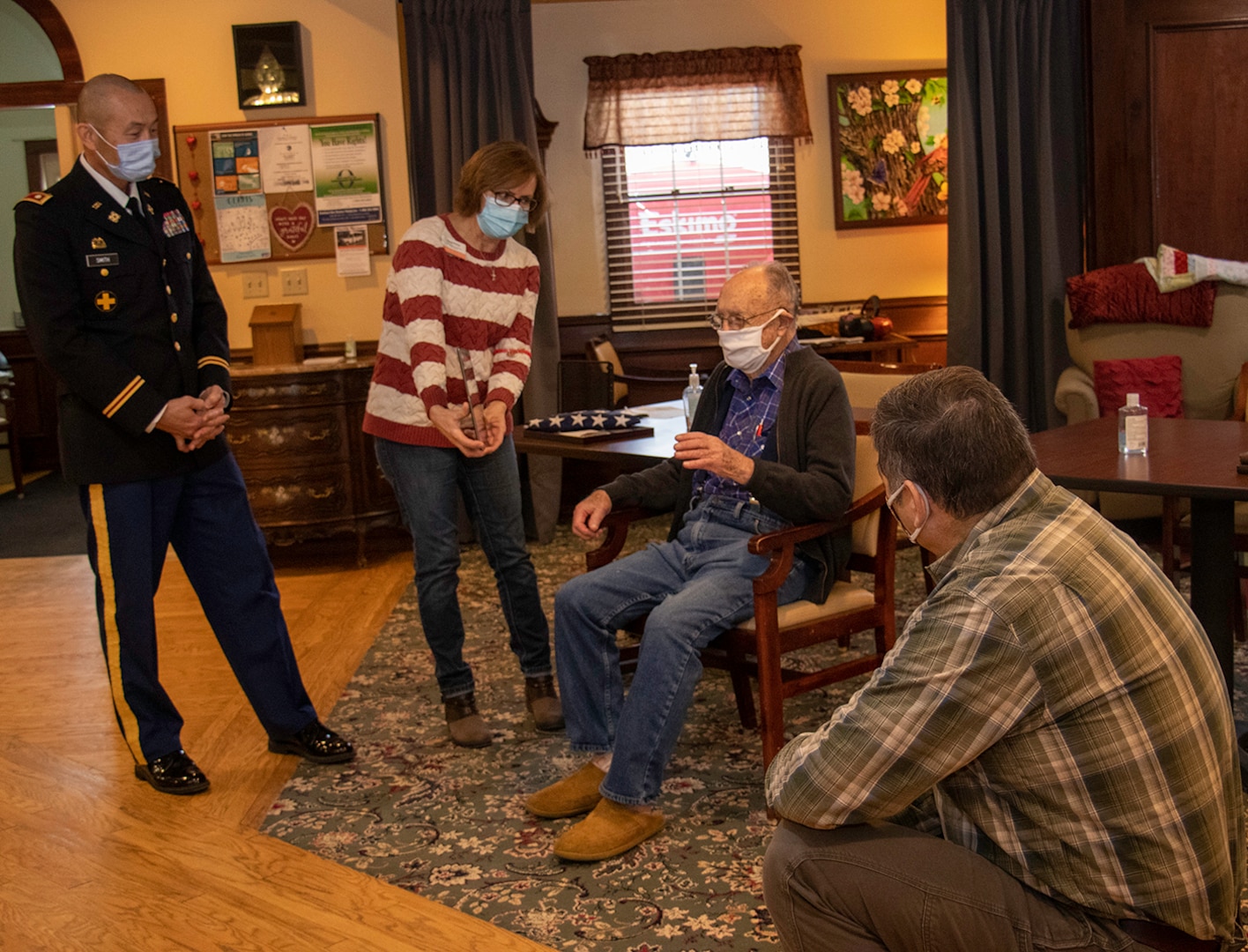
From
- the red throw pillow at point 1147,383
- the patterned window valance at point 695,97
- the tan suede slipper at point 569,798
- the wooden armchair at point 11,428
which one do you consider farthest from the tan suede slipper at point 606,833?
the wooden armchair at point 11,428

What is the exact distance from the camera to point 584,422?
11.6 feet

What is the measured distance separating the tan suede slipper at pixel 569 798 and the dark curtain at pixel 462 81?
3.15 meters

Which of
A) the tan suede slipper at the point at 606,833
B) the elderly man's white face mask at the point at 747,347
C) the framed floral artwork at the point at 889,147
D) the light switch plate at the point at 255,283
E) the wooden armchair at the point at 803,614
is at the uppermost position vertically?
the framed floral artwork at the point at 889,147

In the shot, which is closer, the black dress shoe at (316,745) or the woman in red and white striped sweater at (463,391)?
the woman in red and white striped sweater at (463,391)

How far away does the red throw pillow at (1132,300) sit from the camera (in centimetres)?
471

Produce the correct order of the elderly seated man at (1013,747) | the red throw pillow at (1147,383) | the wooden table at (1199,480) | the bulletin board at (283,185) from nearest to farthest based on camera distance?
1. the elderly seated man at (1013,747)
2. the wooden table at (1199,480)
3. the red throw pillow at (1147,383)
4. the bulletin board at (283,185)

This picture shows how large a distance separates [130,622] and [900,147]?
15.4 feet

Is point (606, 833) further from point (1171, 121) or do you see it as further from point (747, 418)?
point (1171, 121)

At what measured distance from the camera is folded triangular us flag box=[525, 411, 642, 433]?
138 inches

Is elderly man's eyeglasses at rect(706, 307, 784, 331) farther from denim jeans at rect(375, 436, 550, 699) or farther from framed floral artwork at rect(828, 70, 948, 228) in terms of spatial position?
framed floral artwork at rect(828, 70, 948, 228)

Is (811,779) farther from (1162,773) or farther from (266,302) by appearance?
(266,302)

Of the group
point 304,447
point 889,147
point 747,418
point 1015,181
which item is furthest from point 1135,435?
point 889,147

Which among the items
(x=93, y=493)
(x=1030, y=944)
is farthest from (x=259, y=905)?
(x=1030, y=944)

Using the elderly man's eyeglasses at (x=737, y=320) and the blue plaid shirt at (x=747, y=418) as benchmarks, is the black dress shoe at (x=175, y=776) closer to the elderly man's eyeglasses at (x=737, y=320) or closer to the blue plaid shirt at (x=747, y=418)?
the blue plaid shirt at (x=747, y=418)
